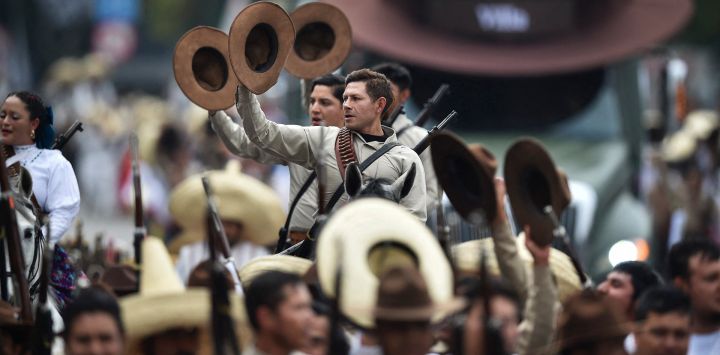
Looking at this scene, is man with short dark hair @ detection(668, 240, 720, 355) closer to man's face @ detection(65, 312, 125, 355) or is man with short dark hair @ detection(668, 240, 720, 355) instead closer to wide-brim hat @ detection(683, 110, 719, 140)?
man's face @ detection(65, 312, 125, 355)

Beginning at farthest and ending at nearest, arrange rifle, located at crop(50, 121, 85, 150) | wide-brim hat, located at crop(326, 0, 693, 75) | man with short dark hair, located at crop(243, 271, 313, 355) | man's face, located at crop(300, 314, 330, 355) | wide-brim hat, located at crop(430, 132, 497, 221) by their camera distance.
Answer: wide-brim hat, located at crop(326, 0, 693, 75)
rifle, located at crop(50, 121, 85, 150)
wide-brim hat, located at crop(430, 132, 497, 221)
man's face, located at crop(300, 314, 330, 355)
man with short dark hair, located at crop(243, 271, 313, 355)

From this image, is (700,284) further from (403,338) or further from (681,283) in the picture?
(403,338)

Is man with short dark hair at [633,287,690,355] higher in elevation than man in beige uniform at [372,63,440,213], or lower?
lower

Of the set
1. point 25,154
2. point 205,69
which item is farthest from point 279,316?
point 25,154

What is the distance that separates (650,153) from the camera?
1720 cm

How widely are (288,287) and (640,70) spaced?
10519 millimetres

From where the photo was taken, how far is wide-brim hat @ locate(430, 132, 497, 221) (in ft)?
27.7

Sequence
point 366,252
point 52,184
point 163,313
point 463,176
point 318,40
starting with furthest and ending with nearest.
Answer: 1. point 318,40
2. point 52,184
3. point 463,176
4. point 366,252
5. point 163,313

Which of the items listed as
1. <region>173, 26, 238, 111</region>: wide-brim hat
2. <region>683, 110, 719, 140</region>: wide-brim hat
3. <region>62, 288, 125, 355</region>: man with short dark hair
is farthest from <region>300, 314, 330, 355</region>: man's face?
<region>683, 110, 719, 140</region>: wide-brim hat

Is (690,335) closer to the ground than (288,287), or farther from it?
closer to the ground

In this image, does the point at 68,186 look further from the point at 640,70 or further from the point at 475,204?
the point at 640,70

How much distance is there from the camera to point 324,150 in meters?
9.65

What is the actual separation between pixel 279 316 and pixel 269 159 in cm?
260

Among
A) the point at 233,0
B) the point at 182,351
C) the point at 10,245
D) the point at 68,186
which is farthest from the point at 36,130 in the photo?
the point at 233,0
